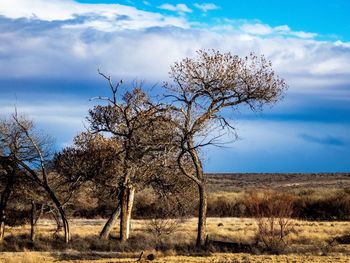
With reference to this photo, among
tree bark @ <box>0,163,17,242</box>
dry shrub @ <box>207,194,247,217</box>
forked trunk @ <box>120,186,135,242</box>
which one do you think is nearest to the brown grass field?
forked trunk @ <box>120,186,135,242</box>

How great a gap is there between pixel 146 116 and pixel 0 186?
1018cm

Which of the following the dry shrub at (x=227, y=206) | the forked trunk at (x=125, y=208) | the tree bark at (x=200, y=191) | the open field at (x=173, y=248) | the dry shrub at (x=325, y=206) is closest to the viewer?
the open field at (x=173, y=248)

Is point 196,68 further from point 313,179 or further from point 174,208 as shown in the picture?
point 313,179

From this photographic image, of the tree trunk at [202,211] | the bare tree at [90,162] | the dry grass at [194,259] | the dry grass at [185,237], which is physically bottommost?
the dry grass at [194,259]

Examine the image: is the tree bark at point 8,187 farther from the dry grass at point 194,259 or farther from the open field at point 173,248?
the dry grass at point 194,259

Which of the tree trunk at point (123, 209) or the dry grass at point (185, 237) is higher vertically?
the tree trunk at point (123, 209)

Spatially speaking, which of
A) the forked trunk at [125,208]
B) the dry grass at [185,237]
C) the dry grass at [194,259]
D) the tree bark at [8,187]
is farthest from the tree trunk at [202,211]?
the tree bark at [8,187]

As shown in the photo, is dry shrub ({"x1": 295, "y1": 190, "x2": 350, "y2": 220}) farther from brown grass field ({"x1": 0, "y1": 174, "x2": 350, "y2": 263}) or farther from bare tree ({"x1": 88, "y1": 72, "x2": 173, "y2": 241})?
bare tree ({"x1": 88, "y1": 72, "x2": 173, "y2": 241})

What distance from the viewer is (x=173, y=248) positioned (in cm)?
3191

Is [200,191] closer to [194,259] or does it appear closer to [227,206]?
[194,259]

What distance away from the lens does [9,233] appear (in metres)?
40.2

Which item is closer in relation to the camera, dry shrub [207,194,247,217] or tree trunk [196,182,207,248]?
tree trunk [196,182,207,248]

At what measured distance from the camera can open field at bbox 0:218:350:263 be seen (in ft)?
88.6

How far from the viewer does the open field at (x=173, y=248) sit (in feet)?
88.6
